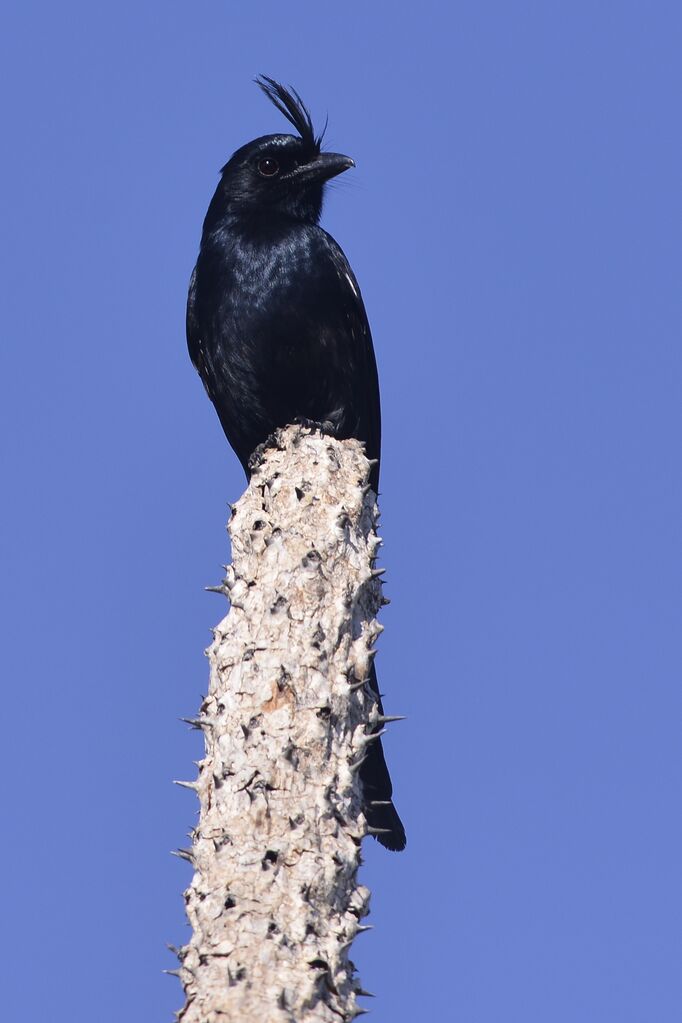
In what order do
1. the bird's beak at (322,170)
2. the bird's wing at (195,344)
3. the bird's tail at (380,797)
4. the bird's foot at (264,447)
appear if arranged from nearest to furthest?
1. the bird's tail at (380,797)
2. the bird's foot at (264,447)
3. the bird's wing at (195,344)
4. the bird's beak at (322,170)

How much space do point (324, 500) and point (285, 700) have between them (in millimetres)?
911

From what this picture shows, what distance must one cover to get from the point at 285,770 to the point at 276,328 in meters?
3.21

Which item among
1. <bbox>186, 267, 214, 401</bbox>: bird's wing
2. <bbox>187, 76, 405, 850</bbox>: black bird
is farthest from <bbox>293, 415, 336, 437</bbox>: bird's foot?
<bbox>186, 267, 214, 401</bbox>: bird's wing

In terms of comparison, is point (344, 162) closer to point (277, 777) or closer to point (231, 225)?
point (231, 225)

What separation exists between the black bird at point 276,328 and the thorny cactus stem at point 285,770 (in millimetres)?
2000

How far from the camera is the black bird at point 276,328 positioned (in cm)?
664

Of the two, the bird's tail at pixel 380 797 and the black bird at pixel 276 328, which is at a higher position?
the black bird at pixel 276 328

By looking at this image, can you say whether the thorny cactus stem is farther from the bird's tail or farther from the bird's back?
the bird's back

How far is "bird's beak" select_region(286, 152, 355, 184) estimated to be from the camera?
7.37 metres

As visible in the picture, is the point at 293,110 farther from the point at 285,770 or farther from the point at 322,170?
the point at 285,770

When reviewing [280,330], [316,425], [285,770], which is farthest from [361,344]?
[285,770]

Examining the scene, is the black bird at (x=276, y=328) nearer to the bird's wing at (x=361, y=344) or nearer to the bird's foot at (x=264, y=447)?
the bird's wing at (x=361, y=344)

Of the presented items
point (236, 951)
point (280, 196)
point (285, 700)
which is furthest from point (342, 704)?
point (280, 196)

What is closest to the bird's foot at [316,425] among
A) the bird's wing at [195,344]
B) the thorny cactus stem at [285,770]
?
the bird's wing at [195,344]
